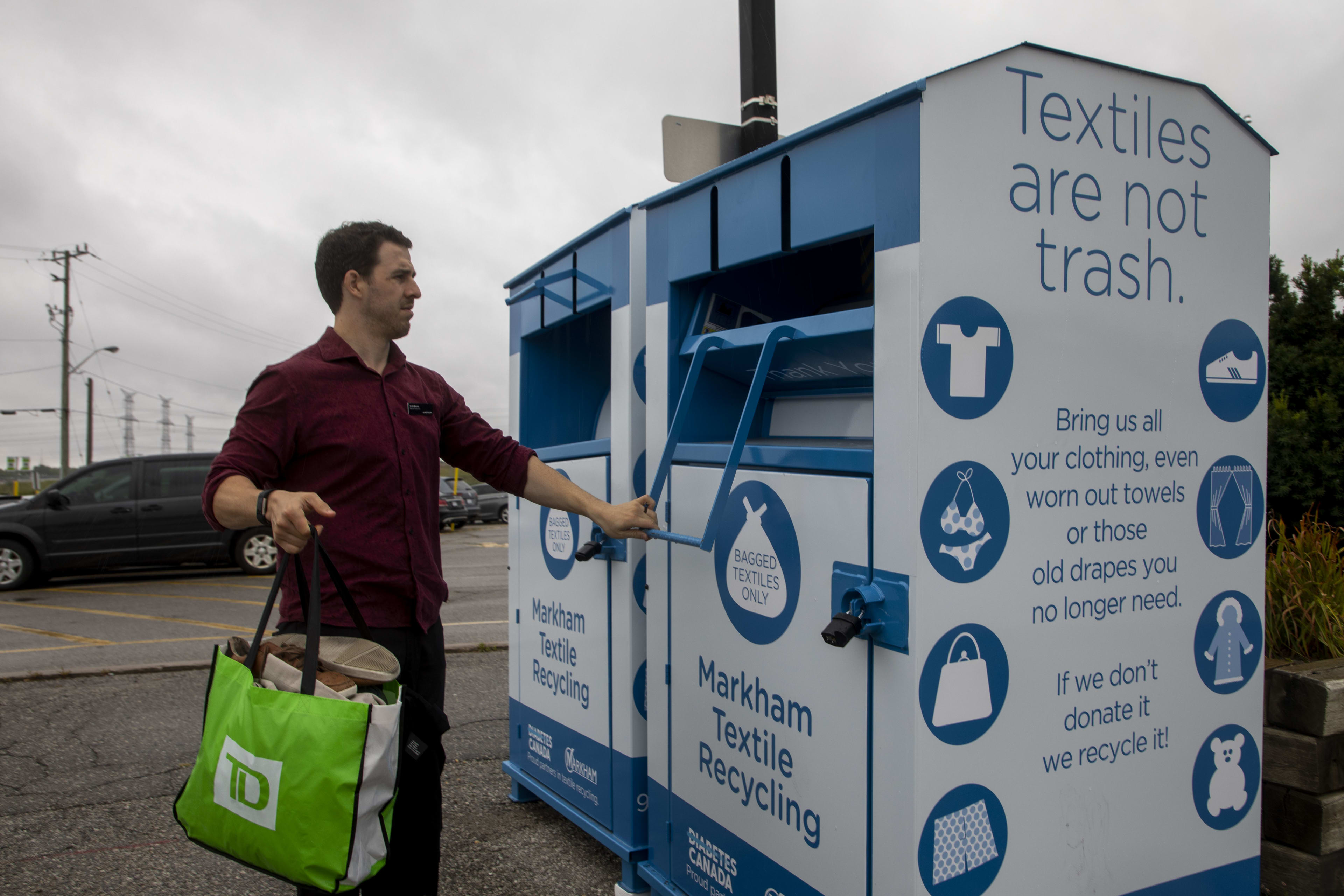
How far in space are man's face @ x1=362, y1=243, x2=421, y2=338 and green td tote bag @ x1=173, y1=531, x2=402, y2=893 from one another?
0.75 m

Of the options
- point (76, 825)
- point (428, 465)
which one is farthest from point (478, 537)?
point (428, 465)

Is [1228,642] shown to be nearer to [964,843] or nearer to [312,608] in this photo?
[964,843]

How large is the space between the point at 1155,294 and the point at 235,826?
2.34 m

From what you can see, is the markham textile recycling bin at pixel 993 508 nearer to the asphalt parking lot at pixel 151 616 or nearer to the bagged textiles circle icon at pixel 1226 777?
the bagged textiles circle icon at pixel 1226 777

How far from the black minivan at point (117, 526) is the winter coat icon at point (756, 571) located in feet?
33.5

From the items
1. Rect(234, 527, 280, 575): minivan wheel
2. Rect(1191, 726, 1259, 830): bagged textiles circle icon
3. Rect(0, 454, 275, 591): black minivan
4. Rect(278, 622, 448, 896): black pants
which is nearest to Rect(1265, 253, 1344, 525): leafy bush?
Rect(1191, 726, 1259, 830): bagged textiles circle icon

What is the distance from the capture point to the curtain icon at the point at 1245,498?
89.4 inches

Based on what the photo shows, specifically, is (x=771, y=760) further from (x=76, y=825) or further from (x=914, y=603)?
(x=76, y=825)

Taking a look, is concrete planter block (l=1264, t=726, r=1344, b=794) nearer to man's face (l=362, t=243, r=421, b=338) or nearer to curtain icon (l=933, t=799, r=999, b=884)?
curtain icon (l=933, t=799, r=999, b=884)

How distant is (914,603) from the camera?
1.79 meters

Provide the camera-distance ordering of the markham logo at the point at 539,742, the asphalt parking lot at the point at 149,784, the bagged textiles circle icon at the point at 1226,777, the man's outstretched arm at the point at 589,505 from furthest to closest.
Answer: the markham logo at the point at 539,742 < the asphalt parking lot at the point at 149,784 < the man's outstretched arm at the point at 589,505 < the bagged textiles circle icon at the point at 1226,777

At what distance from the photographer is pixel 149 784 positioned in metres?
3.89

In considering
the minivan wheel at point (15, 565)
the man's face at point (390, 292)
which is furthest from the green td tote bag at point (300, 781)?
the minivan wheel at point (15, 565)

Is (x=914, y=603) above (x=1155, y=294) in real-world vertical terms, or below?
below
